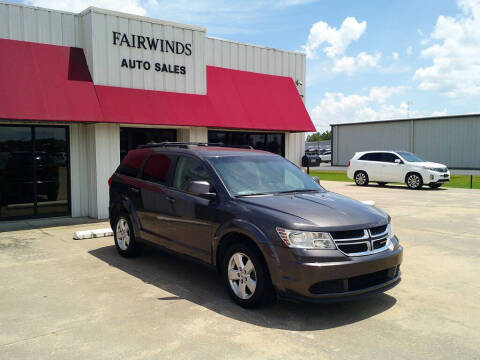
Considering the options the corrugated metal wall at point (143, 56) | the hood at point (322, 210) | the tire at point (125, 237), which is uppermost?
the corrugated metal wall at point (143, 56)

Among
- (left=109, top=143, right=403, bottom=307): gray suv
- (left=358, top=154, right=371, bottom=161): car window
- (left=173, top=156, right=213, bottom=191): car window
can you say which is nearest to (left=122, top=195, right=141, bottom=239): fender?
(left=109, top=143, right=403, bottom=307): gray suv

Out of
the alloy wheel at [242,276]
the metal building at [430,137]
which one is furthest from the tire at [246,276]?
the metal building at [430,137]

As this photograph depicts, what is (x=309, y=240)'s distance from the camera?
14.7 feet

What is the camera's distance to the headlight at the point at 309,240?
14.7 ft

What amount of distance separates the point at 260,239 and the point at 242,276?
560 mm

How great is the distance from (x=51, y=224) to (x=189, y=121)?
4.38 m

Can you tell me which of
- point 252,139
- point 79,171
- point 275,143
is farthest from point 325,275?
point 275,143

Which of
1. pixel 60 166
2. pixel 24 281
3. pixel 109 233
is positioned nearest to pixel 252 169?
pixel 24 281

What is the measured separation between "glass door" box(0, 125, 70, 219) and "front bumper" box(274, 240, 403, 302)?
8.74m

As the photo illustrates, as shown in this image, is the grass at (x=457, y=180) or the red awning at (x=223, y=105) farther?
the grass at (x=457, y=180)

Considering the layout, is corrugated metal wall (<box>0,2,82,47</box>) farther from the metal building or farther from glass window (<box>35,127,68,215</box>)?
the metal building

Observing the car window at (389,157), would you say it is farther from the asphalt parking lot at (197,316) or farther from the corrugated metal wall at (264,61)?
the asphalt parking lot at (197,316)

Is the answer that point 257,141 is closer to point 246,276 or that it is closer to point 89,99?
point 89,99

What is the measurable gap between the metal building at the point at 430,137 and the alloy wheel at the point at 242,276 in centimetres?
3754
